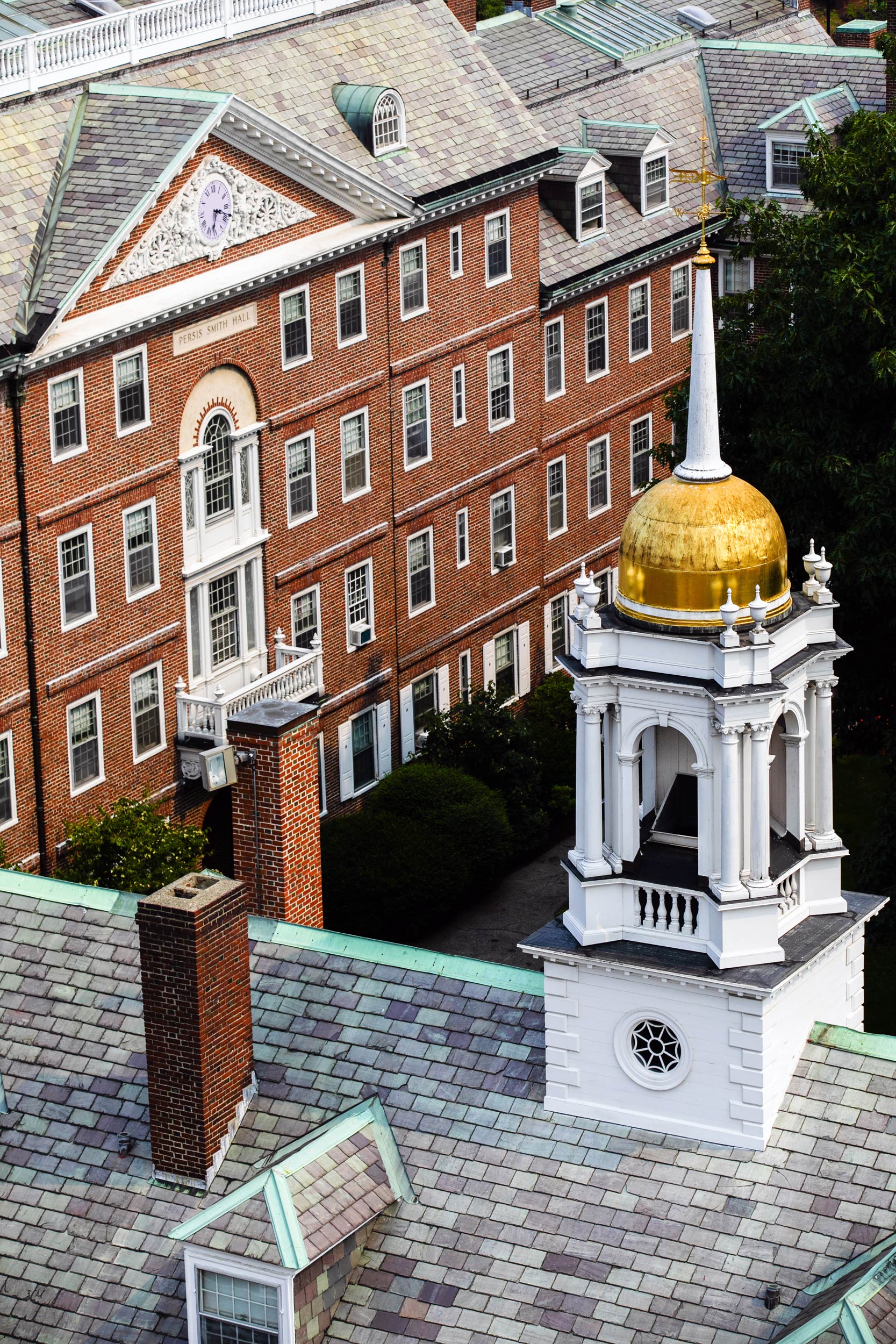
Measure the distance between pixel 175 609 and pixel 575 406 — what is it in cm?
1834

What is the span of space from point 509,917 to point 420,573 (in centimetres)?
1058

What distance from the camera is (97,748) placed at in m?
62.4

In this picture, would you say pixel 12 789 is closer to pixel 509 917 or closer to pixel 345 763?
pixel 345 763

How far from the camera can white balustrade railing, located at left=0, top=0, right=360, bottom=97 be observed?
6250 centimetres

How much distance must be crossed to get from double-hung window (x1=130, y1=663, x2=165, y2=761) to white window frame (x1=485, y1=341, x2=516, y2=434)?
14.9 metres

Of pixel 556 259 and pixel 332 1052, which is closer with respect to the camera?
pixel 332 1052

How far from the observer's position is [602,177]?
79375mm

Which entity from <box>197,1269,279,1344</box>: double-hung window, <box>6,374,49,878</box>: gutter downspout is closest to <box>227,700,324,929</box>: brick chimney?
<box>197,1269,279,1344</box>: double-hung window

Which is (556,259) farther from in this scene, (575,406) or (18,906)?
(18,906)

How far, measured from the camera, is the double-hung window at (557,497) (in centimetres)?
7875

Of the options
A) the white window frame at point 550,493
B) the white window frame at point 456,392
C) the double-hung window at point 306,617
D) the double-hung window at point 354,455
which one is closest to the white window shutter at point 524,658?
the white window frame at point 550,493

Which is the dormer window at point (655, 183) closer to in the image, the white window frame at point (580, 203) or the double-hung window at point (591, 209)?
the white window frame at point (580, 203)

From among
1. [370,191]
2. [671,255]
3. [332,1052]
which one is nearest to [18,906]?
[332,1052]

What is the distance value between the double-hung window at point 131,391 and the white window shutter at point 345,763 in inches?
436
